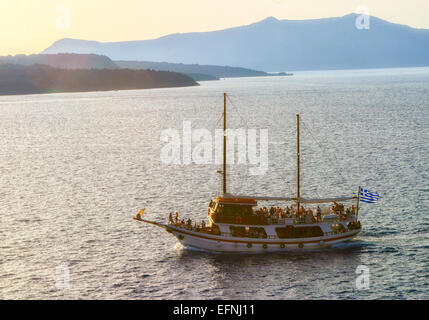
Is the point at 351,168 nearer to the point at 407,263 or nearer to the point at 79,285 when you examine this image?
the point at 407,263

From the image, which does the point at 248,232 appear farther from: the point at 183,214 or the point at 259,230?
the point at 183,214

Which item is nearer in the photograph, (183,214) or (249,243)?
(249,243)

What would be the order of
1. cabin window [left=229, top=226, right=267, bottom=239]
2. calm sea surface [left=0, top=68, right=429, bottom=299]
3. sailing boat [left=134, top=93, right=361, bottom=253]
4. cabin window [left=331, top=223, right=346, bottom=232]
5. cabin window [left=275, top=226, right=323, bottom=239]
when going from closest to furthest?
calm sea surface [left=0, top=68, right=429, bottom=299] < sailing boat [left=134, top=93, right=361, bottom=253] < cabin window [left=229, top=226, right=267, bottom=239] < cabin window [left=275, top=226, right=323, bottom=239] < cabin window [left=331, top=223, right=346, bottom=232]

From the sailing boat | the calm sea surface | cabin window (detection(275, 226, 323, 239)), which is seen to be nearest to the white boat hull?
the sailing boat

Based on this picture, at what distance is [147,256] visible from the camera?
6231 cm

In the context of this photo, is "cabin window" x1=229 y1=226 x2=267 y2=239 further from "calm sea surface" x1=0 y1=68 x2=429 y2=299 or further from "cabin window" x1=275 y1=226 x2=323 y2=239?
"calm sea surface" x1=0 y1=68 x2=429 y2=299

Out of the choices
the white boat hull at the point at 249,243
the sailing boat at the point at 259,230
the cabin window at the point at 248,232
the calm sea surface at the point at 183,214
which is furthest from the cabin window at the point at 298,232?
the calm sea surface at the point at 183,214

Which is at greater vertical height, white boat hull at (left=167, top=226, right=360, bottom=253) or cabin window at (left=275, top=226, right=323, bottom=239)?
cabin window at (left=275, top=226, right=323, bottom=239)

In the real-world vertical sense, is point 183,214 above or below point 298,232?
below

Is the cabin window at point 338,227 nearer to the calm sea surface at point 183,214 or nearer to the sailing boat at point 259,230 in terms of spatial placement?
the sailing boat at point 259,230

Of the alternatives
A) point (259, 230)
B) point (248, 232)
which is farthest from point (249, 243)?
point (259, 230)

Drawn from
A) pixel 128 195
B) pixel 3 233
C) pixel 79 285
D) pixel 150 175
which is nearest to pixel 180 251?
pixel 79 285

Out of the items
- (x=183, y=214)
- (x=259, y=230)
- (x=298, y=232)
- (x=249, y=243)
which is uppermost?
(x=259, y=230)
